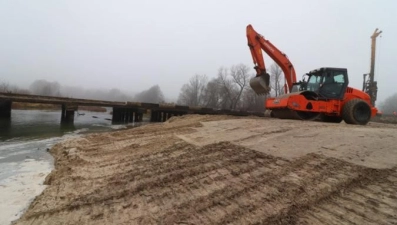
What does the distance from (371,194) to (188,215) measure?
94.7 inches

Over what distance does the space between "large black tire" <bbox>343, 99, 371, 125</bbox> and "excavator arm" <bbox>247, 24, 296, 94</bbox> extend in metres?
3.17

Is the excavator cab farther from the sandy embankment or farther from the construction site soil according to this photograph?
the sandy embankment

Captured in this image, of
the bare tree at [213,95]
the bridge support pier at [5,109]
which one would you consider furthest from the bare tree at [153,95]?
the bridge support pier at [5,109]

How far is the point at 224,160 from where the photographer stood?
5.04 meters

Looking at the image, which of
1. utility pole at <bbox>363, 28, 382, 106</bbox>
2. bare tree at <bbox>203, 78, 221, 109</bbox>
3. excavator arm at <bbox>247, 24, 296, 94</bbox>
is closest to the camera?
excavator arm at <bbox>247, 24, 296, 94</bbox>

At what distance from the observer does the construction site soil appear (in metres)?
3.22

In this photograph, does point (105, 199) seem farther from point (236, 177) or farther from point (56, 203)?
point (236, 177)

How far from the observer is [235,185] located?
3.95 metres

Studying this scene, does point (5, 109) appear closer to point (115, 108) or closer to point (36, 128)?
point (36, 128)

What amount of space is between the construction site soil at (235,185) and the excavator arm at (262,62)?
6881 millimetres

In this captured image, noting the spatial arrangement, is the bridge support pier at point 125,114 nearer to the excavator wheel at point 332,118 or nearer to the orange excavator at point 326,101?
the orange excavator at point 326,101

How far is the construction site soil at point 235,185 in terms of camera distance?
3.22 m

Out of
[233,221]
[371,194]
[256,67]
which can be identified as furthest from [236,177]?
[256,67]

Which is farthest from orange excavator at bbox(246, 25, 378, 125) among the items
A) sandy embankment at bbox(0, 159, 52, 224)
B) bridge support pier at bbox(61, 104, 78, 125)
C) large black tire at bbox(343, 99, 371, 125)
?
bridge support pier at bbox(61, 104, 78, 125)
